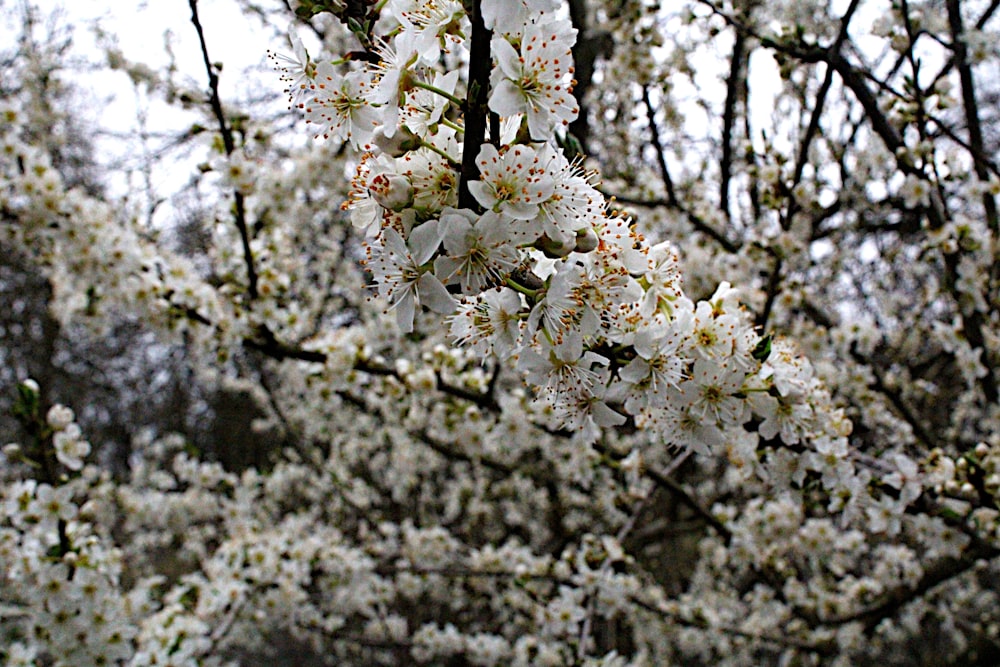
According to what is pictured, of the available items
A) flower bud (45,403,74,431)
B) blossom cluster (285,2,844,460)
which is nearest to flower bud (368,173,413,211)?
blossom cluster (285,2,844,460)

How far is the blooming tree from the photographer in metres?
1.06

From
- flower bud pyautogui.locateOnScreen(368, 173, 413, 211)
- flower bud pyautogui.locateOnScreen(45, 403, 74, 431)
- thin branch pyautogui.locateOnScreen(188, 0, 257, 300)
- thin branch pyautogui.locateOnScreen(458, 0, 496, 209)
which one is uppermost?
thin branch pyautogui.locateOnScreen(188, 0, 257, 300)

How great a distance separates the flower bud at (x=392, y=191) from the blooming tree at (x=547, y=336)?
0.04 feet

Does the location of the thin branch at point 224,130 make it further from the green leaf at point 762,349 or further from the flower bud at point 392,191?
the green leaf at point 762,349

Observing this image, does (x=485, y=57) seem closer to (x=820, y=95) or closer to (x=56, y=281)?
(x=820, y=95)

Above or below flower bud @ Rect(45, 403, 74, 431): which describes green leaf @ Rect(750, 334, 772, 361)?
below

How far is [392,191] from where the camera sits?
970mm

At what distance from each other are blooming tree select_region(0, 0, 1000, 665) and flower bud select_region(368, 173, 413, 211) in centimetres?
1

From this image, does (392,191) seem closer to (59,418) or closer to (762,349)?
(762,349)

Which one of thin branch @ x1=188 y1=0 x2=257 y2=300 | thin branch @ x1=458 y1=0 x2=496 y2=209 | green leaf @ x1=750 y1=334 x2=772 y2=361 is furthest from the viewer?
thin branch @ x1=188 y1=0 x2=257 y2=300

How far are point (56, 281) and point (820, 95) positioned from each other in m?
4.13

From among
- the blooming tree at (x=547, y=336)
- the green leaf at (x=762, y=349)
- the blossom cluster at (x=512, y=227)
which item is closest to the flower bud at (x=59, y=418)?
the blooming tree at (x=547, y=336)

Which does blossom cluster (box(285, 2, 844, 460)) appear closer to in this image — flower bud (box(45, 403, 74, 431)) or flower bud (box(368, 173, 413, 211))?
flower bud (box(368, 173, 413, 211))

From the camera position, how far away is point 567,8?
166 inches
